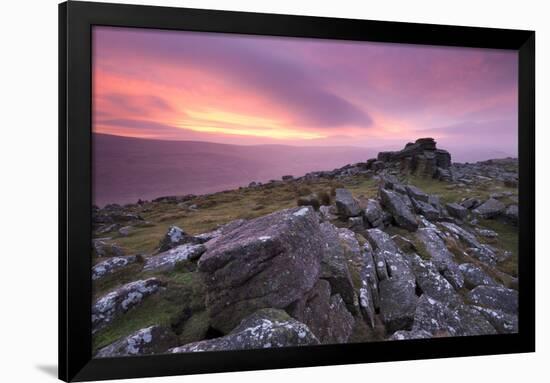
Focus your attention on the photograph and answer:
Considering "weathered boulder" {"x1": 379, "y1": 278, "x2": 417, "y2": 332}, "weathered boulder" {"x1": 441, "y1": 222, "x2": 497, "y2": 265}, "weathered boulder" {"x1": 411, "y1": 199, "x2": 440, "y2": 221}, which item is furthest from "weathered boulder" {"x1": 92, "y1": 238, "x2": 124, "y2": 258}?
"weathered boulder" {"x1": 441, "y1": 222, "x2": 497, "y2": 265}

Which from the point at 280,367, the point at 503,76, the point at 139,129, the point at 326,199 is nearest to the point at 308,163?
the point at 326,199

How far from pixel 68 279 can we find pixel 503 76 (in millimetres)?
10048

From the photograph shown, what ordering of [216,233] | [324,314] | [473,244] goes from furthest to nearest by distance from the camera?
[473,244] < [324,314] < [216,233]

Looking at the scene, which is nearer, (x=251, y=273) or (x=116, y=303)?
(x=116, y=303)

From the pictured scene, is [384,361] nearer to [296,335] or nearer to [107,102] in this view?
[296,335]

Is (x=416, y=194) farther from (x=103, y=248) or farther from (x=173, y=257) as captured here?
(x=103, y=248)

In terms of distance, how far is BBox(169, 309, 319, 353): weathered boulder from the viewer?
9016 millimetres

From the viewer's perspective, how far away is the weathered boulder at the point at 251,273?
904 cm

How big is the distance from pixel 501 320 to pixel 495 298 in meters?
0.50

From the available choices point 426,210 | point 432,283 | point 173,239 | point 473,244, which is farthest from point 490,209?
point 173,239

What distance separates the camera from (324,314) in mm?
9617

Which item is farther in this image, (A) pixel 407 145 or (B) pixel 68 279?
(A) pixel 407 145

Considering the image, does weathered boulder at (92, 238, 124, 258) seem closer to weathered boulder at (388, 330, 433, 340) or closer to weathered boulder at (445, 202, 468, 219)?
weathered boulder at (388, 330, 433, 340)

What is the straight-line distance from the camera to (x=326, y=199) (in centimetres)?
1032
